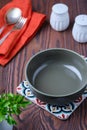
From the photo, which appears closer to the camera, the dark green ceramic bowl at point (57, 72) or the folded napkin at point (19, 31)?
the dark green ceramic bowl at point (57, 72)

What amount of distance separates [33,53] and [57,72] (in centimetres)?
13

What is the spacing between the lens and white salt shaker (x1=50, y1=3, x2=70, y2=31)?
783 mm

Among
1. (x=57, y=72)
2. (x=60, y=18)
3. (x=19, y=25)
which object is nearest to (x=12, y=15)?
(x=19, y=25)

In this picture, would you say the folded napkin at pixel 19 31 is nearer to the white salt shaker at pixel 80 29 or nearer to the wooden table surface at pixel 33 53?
the wooden table surface at pixel 33 53

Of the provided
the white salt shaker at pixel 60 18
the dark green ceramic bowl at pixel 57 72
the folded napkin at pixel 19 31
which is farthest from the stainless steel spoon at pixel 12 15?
the dark green ceramic bowl at pixel 57 72

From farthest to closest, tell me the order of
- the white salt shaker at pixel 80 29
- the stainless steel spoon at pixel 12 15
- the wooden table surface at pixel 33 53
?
the stainless steel spoon at pixel 12 15
the white salt shaker at pixel 80 29
the wooden table surface at pixel 33 53

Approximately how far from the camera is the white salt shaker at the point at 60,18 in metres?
0.78

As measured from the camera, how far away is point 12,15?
2.80 feet

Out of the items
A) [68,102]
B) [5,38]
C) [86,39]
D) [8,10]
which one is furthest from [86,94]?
[8,10]

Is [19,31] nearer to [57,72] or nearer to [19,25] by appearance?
[19,25]

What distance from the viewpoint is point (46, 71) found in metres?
0.67

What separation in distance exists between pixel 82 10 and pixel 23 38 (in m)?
0.26

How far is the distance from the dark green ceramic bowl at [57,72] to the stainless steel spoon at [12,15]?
0.78 feet

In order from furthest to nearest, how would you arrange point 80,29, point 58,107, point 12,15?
point 12,15 → point 80,29 → point 58,107
